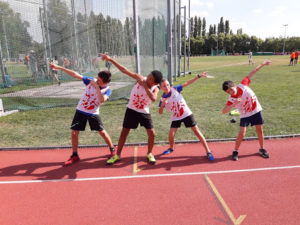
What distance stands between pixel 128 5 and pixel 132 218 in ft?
31.7

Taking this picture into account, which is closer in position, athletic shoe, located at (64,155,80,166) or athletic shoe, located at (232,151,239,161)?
athletic shoe, located at (64,155,80,166)

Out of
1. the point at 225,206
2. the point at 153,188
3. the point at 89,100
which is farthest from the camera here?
the point at 89,100

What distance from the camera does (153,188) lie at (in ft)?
13.3

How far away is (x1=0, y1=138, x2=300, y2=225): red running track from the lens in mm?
3334

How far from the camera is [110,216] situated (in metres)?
3.35

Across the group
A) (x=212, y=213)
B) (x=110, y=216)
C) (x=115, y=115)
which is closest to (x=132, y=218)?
(x=110, y=216)

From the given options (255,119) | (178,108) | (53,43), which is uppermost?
(53,43)

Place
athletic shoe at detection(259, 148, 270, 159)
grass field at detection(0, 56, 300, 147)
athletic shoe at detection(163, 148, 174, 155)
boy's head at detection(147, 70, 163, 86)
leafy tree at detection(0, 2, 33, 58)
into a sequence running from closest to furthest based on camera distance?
boy's head at detection(147, 70, 163, 86)
athletic shoe at detection(259, 148, 270, 159)
athletic shoe at detection(163, 148, 174, 155)
grass field at detection(0, 56, 300, 147)
leafy tree at detection(0, 2, 33, 58)

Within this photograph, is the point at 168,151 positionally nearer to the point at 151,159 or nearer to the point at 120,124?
the point at 151,159

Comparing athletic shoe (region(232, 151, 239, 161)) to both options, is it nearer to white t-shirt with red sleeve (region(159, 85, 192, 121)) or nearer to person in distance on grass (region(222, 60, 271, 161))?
person in distance on grass (region(222, 60, 271, 161))

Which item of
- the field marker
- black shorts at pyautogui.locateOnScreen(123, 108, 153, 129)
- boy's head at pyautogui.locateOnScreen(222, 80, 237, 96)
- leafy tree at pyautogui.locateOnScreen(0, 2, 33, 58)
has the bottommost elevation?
the field marker

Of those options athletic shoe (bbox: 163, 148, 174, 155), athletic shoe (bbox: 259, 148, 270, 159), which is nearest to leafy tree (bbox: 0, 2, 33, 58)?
athletic shoe (bbox: 163, 148, 174, 155)

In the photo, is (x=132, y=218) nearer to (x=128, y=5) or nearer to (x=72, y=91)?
(x=128, y=5)

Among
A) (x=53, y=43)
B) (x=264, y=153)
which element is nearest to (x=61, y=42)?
(x=53, y=43)
